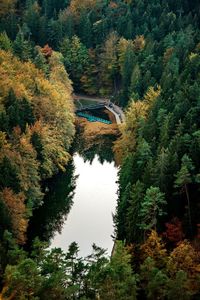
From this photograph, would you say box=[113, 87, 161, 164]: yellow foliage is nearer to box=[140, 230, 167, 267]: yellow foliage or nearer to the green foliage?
the green foliage

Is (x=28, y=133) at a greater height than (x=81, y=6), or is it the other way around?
(x=81, y=6)

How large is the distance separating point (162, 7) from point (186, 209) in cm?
8516

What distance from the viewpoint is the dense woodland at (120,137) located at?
167 feet

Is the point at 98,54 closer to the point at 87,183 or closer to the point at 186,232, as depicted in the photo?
the point at 87,183

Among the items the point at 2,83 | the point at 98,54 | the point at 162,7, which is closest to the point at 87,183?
the point at 2,83

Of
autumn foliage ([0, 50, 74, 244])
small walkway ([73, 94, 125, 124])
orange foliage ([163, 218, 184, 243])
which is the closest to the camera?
orange foliage ([163, 218, 184, 243])

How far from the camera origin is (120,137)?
100m

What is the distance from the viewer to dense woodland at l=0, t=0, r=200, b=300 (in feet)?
167

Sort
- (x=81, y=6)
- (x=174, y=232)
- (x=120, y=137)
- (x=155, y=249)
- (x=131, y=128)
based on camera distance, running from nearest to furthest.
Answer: (x=155, y=249), (x=174, y=232), (x=131, y=128), (x=120, y=137), (x=81, y=6)

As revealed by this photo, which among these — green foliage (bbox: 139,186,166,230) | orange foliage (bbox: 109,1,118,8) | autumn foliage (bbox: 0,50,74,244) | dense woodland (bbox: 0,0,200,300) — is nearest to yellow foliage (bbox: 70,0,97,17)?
dense woodland (bbox: 0,0,200,300)

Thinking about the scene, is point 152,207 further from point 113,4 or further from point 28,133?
point 113,4

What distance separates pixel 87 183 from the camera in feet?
297

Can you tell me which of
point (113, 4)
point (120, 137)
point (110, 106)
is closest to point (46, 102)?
point (120, 137)

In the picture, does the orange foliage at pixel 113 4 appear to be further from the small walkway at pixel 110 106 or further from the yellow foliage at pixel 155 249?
the yellow foliage at pixel 155 249
